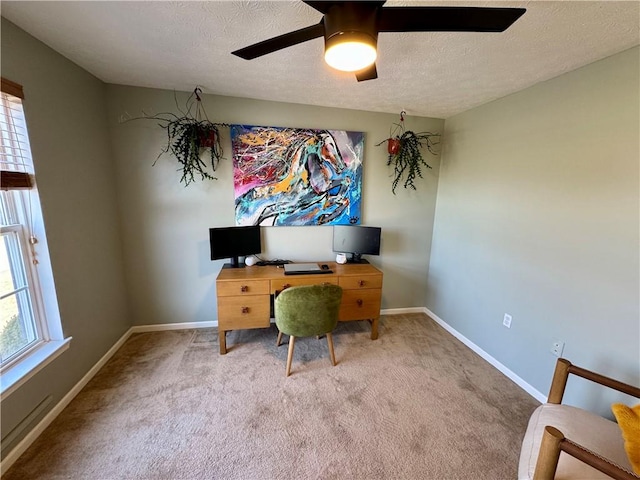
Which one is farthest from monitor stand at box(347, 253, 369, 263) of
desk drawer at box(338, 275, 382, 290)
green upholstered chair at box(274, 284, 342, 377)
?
green upholstered chair at box(274, 284, 342, 377)

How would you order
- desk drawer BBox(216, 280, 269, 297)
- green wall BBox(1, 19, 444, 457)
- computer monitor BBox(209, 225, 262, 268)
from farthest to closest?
computer monitor BBox(209, 225, 262, 268) → desk drawer BBox(216, 280, 269, 297) → green wall BBox(1, 19, 444, 457)

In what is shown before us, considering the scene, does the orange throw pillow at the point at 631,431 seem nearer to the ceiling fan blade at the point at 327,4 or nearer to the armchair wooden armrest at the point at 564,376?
the armchair wooden armrest at the point at 564,376

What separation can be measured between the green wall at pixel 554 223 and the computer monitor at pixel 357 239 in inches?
33.8

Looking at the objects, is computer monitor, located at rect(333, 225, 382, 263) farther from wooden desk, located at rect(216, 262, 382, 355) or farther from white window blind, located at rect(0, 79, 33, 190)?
white window blind, located at rect(0, 79, 33, 190)

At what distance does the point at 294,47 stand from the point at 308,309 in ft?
5.65

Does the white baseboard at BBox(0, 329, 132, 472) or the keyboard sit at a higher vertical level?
the keyboard

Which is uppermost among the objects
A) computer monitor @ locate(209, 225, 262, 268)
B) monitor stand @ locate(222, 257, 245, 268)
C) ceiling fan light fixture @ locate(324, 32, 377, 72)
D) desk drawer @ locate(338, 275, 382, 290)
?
ceiling fan light fixture @ locate(324, 32, 377, 72)

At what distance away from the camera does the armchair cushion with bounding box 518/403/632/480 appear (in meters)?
1.05

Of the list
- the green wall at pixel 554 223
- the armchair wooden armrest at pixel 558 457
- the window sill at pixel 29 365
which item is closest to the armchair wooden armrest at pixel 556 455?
the armchair wooden armrest at pixel 558 457

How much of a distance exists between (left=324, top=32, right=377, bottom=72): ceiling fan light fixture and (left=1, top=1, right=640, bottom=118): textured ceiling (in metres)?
0.39

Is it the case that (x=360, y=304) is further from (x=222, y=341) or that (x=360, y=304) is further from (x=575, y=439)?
(x=575, y=439)

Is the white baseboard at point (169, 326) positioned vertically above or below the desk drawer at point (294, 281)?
below

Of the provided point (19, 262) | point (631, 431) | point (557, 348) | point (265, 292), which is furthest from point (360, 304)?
point (19, 262)

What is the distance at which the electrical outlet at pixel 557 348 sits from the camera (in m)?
1.81
